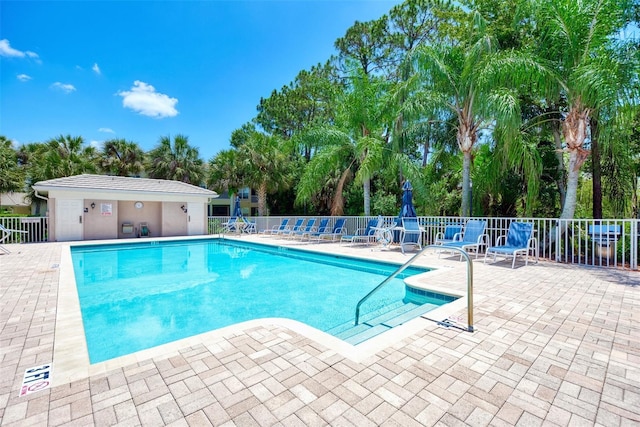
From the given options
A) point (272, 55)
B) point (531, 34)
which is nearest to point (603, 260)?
point (531, 34)

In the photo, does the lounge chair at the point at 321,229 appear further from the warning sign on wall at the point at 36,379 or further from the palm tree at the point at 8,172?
the palm tree at the point at 8,172

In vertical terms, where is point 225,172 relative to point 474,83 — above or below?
below

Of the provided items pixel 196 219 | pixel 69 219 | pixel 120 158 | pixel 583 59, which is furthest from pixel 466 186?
pixel 120 158

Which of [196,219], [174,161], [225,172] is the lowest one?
[196,219]

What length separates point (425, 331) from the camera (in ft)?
11.8

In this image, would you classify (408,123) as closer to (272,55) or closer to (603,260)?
(603,260)

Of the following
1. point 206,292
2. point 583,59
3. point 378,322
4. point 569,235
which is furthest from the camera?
point 569,235

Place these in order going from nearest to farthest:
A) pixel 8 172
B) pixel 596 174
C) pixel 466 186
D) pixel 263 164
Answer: pixel 596 174 < pixel 466 186 < pixel 8 172 < pixel 263 164

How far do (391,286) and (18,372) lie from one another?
6.14m

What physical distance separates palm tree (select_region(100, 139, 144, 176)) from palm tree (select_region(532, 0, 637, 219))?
75.7ft

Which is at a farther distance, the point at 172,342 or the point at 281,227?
the point at 281,227

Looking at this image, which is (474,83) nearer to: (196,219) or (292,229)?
(292,229)

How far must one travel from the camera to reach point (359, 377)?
101 inches

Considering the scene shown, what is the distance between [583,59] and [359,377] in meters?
11.1
